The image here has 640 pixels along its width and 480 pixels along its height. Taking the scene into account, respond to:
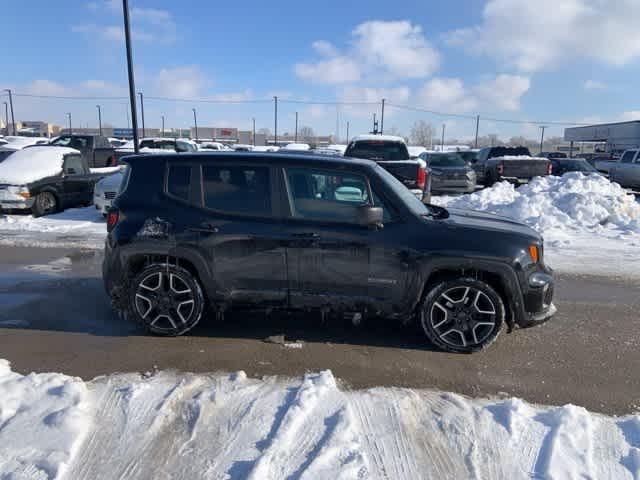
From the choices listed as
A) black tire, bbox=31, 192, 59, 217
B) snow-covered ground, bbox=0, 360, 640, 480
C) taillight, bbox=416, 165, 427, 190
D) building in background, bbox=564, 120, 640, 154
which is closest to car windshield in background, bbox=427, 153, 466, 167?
taillight, bbox=416, 165, 427, 190

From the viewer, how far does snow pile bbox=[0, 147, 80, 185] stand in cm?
1151

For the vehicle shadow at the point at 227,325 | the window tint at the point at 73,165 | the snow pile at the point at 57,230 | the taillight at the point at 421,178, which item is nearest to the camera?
the vehicle shadow at the point at 227,325

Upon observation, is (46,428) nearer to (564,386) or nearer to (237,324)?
(237,324)

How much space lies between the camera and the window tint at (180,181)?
4.62 meters

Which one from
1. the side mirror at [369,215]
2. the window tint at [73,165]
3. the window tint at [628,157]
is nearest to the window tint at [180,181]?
the side mirror at [369,215]

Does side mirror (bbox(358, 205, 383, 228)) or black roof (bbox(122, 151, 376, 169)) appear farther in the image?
black roof (bbox(122, 151, 376, 169))

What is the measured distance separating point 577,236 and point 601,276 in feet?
10.4

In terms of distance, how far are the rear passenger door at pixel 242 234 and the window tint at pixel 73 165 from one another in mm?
9843

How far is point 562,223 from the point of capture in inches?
434

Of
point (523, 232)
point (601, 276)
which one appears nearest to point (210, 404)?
point (523, 232)

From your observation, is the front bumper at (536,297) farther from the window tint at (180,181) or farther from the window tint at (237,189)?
the window tint at (180,181)

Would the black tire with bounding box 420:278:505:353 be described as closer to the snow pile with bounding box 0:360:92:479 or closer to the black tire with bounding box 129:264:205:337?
the black tire with bounding box 129:264:205:337

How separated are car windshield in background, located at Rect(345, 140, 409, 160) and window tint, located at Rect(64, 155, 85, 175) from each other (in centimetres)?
743

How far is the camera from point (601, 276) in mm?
→ 7312
